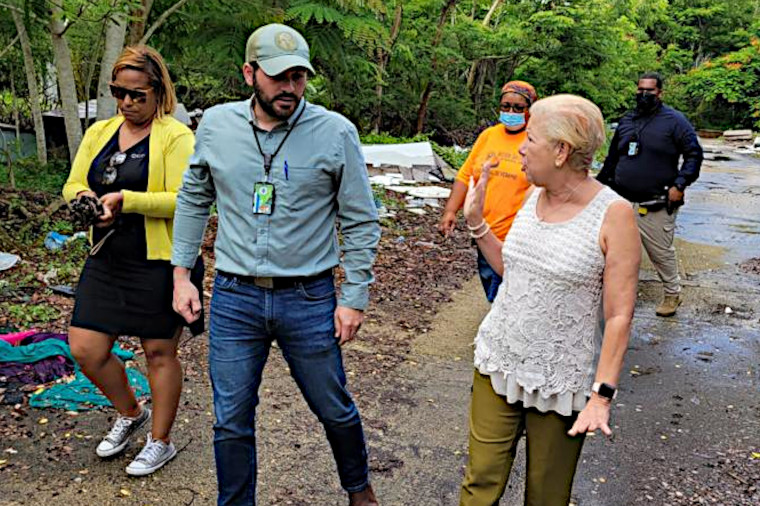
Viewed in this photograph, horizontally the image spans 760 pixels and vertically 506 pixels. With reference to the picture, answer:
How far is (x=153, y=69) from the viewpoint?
3260mm

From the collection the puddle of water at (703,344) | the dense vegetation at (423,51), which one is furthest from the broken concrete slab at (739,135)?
the puddle of water at (703,344)

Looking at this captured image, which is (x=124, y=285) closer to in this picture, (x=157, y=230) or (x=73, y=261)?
(x=157, y=230)

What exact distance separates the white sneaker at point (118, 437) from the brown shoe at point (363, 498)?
1207mm

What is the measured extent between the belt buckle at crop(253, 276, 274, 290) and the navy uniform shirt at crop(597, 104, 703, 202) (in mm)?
4489

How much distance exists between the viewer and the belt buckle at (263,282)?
9.15ft

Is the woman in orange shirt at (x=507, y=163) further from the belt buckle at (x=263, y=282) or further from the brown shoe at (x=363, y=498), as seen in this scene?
the belt buckle at (x=263, y=282)

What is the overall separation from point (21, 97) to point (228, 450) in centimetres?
1056

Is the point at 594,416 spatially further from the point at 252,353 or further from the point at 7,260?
the point at 7,260

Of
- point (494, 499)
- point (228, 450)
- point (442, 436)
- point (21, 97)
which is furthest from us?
point (21, 97)

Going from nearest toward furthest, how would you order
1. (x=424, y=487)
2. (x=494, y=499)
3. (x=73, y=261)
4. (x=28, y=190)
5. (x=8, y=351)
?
1. (x=494, y=499)
2. (x=424, y=487)
3. (x=8, y=351)
4. (x=73, y=261)
5. (x=28, y=190)

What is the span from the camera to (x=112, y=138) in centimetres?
337

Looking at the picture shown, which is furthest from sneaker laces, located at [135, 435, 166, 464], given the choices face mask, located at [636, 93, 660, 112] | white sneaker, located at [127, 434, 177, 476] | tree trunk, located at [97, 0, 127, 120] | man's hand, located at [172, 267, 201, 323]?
tree trunk, located at [97, 0, 127, 120]

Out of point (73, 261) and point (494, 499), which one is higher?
point (494, 499)

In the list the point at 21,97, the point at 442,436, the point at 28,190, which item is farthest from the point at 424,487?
the point at 21,97
